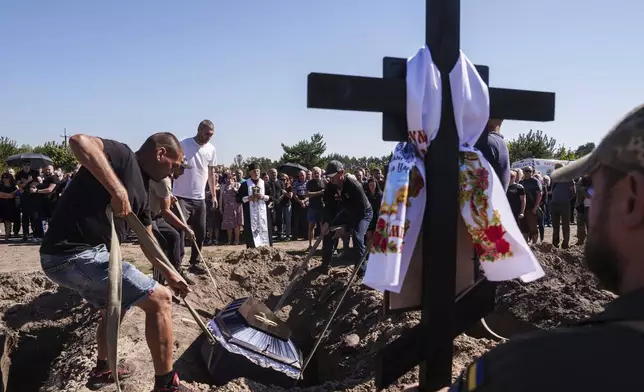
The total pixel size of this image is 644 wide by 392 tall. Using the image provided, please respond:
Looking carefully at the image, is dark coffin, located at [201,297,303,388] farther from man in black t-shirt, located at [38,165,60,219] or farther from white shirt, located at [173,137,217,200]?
man in black t-shirt, located at [38,165,60,219]

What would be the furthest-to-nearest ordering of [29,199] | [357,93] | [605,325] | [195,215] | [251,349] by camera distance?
[29,199]
[195,215]
[251,349]
[357,93]
[605,325]

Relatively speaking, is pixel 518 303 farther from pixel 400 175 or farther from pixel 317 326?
pixel 400 175

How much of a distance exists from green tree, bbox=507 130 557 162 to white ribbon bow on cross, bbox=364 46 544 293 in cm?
3616

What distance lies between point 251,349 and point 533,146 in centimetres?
3754

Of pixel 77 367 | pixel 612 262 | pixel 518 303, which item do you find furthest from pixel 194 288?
pixel 612 262

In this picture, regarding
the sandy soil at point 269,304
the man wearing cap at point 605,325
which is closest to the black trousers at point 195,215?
the sandy soil at point 269,304

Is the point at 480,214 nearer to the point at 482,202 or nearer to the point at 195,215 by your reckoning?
the point at 482,202

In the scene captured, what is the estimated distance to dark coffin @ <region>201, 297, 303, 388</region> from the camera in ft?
13.7

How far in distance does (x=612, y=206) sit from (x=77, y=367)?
4.23 m

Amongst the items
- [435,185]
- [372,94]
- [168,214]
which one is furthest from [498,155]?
[168,214]

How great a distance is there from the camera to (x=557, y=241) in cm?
1060

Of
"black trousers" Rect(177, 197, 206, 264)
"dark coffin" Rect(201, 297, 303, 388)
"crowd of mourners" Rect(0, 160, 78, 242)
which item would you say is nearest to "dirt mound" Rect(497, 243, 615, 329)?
"dark coffin" Rect(201, 297, 303, 388)

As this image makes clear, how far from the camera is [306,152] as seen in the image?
3772 centimetres

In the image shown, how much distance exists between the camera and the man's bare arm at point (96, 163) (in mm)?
3049
